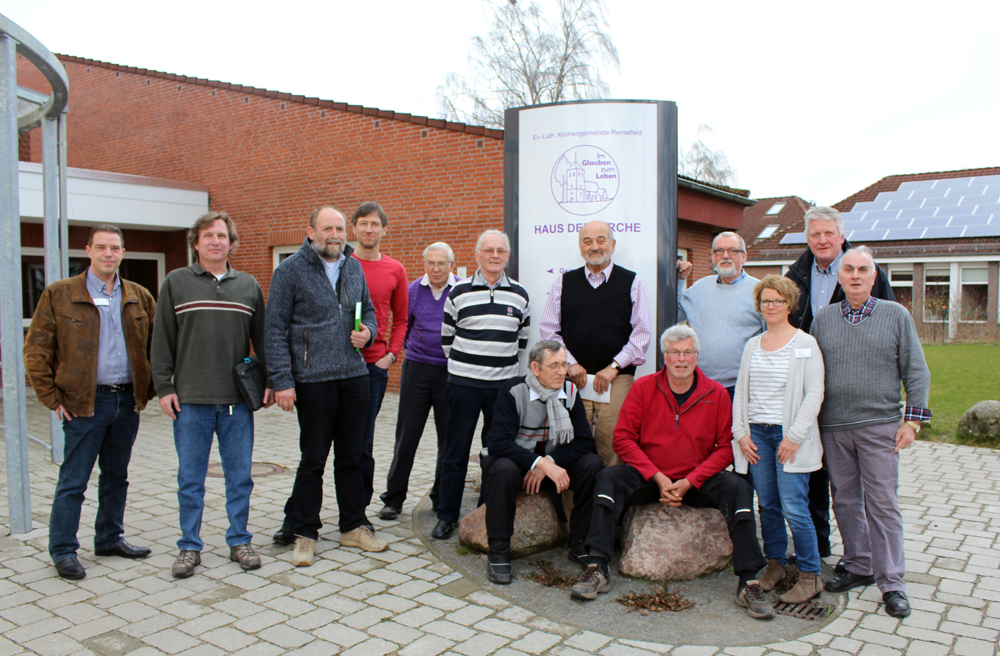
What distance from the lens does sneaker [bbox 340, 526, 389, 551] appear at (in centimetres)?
466

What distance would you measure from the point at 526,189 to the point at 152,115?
42.8 ft

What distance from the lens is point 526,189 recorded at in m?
5.39

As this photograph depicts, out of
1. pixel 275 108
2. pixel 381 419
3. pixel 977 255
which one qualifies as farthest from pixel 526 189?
pixel 977 255

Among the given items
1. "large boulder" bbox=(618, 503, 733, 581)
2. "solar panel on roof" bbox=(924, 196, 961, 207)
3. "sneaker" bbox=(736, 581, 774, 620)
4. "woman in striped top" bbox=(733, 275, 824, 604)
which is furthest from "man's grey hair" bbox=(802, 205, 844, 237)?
"solar panel on roof" bbox=(924, 196, 961, 207)

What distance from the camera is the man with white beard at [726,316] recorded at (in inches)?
178

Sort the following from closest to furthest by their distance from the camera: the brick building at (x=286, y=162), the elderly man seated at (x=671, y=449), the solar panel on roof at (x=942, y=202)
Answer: the elderly man seated at (x=671, y=449) < the brick building at (x=286, y=162) < the solar panel on roof at (x=942, y=202)

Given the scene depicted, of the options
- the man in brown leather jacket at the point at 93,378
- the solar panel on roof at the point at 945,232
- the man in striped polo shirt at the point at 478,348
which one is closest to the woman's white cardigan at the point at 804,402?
the man in striped polo shirt at the point at 478,348

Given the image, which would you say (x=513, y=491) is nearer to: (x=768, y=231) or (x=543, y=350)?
(x=543, y=350)

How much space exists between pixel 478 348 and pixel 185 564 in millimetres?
2135

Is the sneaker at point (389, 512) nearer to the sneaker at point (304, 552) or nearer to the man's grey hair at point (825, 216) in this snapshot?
the sneaker at point (304, 552)

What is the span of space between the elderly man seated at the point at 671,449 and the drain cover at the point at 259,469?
3.73m

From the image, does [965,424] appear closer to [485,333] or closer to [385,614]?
[485,333]

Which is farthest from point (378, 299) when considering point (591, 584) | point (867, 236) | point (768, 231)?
point (768, 231)

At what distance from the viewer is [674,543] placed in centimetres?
423
